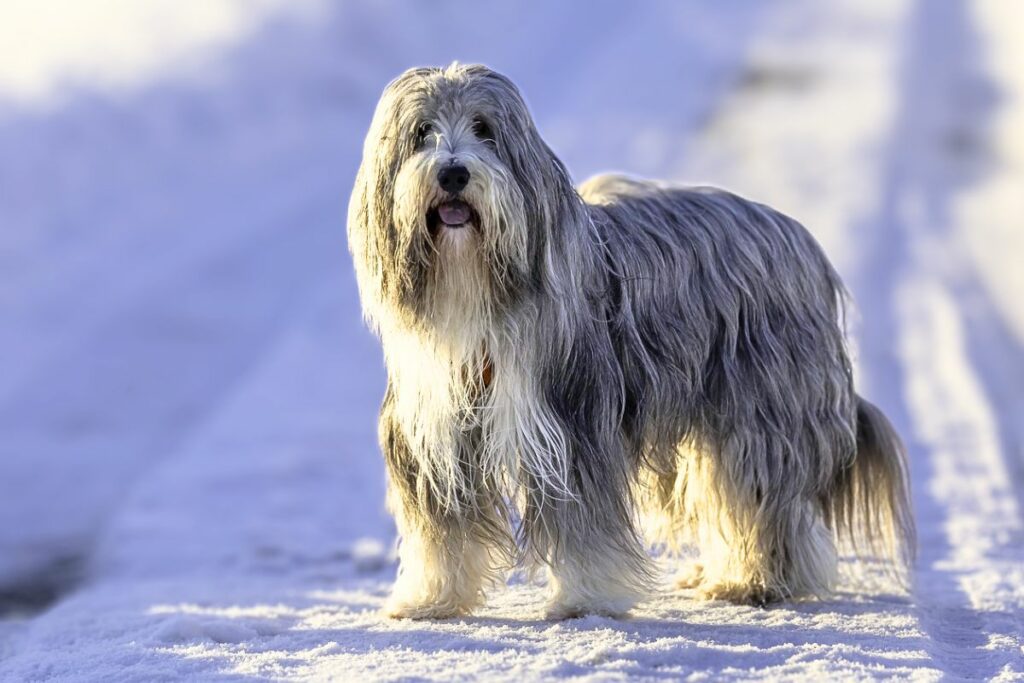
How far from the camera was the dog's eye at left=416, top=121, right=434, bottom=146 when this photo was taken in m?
4.67

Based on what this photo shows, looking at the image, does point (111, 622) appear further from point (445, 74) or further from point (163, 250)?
point (163, 250)

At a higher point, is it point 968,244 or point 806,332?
point 968,244

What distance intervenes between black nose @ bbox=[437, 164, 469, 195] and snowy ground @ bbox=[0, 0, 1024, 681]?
1.37m

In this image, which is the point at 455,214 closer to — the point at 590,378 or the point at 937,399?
the point at 590,378

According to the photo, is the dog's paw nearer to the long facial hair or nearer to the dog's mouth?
the long facial hair

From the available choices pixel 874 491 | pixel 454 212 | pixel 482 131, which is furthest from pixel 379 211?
pixel 874 491

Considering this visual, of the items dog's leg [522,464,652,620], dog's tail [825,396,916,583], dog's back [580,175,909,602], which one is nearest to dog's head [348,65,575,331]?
dog's back [580,175,909,602]

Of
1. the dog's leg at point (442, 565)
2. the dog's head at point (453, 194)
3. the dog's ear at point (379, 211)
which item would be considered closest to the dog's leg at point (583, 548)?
the dog's leg at point (442, 565)

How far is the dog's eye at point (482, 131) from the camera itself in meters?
4.68

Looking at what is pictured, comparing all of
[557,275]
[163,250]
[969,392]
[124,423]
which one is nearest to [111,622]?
[557,275]

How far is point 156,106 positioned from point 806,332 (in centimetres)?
1025

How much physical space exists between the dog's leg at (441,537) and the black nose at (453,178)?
98 centimetres

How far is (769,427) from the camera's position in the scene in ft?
17.9

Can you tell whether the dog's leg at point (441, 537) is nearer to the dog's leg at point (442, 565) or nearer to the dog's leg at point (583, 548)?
the dog's leg at point (442, 565)
